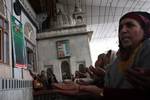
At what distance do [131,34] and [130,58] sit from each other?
110 mm

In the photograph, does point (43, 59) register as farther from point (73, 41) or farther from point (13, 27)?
point (13, 27)

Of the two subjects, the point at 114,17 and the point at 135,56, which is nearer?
the point at 135,56

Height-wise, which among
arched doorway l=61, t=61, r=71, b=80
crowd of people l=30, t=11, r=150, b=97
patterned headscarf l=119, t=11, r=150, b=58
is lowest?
crowd of people l=30, t=11, r=150, b=97

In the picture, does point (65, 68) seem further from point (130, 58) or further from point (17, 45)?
point (130, 58)

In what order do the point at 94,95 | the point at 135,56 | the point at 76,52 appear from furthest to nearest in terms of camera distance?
the point at 76,52 → the point at 94,95 → the point at 135,56

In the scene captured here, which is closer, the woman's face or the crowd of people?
the crowd of people

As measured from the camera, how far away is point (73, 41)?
57.4ft

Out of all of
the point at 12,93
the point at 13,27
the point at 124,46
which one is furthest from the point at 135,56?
the point at 13,27

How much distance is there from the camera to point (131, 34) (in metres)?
0.94

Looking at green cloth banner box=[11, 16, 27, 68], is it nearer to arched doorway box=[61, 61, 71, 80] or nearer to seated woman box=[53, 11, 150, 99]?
arched doorway box=[61, 61, 71, 80]

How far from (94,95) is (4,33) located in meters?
7.82

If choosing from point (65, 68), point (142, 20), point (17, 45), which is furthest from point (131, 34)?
point (65, 68)

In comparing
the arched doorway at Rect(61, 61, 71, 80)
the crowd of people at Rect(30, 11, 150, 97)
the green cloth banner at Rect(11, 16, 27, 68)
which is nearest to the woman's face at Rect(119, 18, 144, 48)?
the crowd of people at Rect(30, 11, 150, 97)

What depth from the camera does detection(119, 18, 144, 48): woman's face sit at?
93 centimetres
